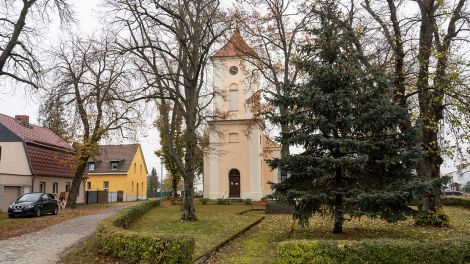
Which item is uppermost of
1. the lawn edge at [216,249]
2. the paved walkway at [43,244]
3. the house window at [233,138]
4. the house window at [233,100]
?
the house window at [233,100]

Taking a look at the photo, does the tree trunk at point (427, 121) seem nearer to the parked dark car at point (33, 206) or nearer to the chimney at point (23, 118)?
the parked dark car at point (33, 206)

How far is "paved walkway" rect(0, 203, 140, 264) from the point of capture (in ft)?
40.9

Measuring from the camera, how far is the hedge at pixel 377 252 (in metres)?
9.62

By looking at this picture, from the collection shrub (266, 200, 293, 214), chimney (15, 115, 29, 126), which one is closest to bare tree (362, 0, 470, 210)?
shrub (266, 200, 293, 214)

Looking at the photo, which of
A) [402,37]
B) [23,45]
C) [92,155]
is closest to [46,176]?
[92,155]

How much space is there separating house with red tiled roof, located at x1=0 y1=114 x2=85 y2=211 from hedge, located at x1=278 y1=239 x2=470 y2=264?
26.4 metres

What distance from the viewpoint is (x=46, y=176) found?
119ft

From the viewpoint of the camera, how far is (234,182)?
1777 inches

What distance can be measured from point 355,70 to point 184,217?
38.1 ft

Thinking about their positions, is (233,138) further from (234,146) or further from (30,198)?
(30,198)

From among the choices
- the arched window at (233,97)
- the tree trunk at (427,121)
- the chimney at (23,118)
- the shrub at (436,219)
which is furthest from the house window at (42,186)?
the shrub at (436,219)

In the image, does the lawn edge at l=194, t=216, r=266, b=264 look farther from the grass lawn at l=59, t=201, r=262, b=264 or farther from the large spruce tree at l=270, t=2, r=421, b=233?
the large spruce tree at l=270, t=2, r=421, b=233

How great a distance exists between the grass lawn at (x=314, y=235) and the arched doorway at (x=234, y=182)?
2594cm

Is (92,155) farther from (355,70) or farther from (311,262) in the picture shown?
(311,262)
